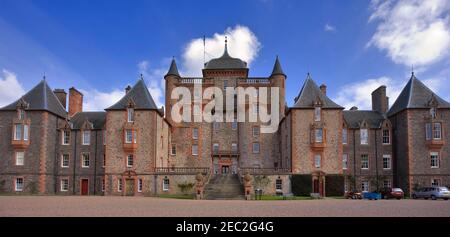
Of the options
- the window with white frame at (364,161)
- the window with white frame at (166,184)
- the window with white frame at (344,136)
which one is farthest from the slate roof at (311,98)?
the window with white frame at (166,184)

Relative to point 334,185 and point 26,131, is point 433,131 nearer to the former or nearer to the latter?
point 334,185

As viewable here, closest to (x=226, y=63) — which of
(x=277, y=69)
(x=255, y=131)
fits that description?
(x=277, y=69)

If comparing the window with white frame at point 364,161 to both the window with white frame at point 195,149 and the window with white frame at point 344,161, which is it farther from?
the window with white frame at point 195,149

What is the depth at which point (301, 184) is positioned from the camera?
4084 centimetres

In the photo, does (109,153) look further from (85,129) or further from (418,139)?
(418,139)

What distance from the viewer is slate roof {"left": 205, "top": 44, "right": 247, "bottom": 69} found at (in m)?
53.5

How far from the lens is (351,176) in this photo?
4538 cm

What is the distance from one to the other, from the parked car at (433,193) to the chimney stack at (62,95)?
40.1 m

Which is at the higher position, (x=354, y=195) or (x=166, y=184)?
(x=166, y=184)

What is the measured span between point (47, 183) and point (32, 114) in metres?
7.57

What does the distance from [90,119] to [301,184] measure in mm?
26352

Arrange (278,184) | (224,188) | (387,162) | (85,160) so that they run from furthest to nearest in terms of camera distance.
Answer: (85,160), (387,162), (278,184), (224,188)

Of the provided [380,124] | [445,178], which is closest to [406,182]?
[445,178]

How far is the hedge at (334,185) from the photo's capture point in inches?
1613
